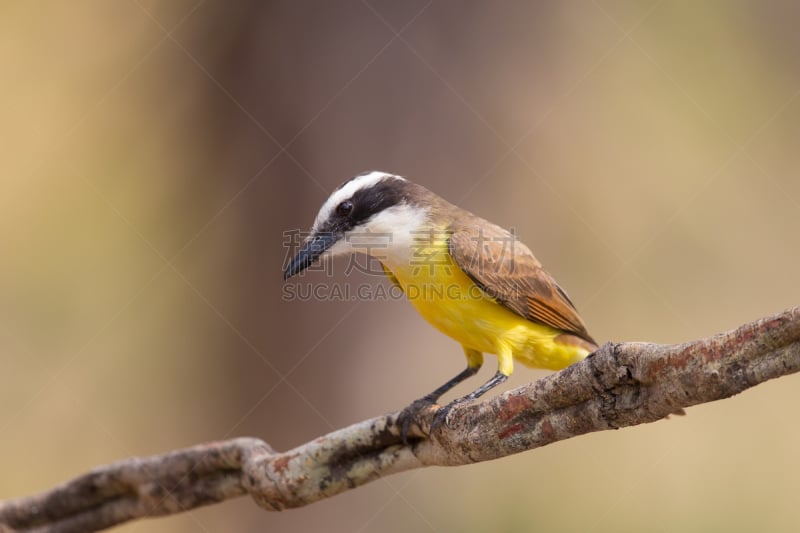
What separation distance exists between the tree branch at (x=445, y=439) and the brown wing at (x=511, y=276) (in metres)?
0.93

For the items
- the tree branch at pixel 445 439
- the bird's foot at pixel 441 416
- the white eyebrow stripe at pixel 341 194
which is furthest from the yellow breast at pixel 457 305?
the tree branch at pixel 445 439

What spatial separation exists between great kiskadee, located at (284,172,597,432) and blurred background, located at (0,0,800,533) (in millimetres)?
1730

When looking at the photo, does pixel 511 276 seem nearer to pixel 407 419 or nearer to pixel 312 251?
pixel 312 251

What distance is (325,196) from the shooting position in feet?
20.3

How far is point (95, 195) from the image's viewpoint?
9.61 meters

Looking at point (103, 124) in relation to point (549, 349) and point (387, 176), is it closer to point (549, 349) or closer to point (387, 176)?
point (387, 176)

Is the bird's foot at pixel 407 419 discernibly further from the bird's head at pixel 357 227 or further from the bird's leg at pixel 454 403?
the bird's head at pixel 357 227

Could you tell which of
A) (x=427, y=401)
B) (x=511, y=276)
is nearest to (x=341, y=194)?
(x=511, y=276)

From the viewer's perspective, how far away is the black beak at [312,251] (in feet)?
13.7

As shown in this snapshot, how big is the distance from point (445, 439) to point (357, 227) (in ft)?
4.58

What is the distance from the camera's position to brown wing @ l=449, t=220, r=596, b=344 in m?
4.12

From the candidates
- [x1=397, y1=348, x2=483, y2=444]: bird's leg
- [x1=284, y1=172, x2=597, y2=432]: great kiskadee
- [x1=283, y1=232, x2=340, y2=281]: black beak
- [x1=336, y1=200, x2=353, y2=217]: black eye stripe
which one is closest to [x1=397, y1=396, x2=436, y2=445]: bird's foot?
[x1=397, y1=348, x2=483, y2=444]: bird's leg

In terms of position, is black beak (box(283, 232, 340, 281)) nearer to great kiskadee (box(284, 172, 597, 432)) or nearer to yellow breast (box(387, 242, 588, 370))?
great kiskadee (box(284, 172, 597, 432))

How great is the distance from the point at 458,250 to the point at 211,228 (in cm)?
419
